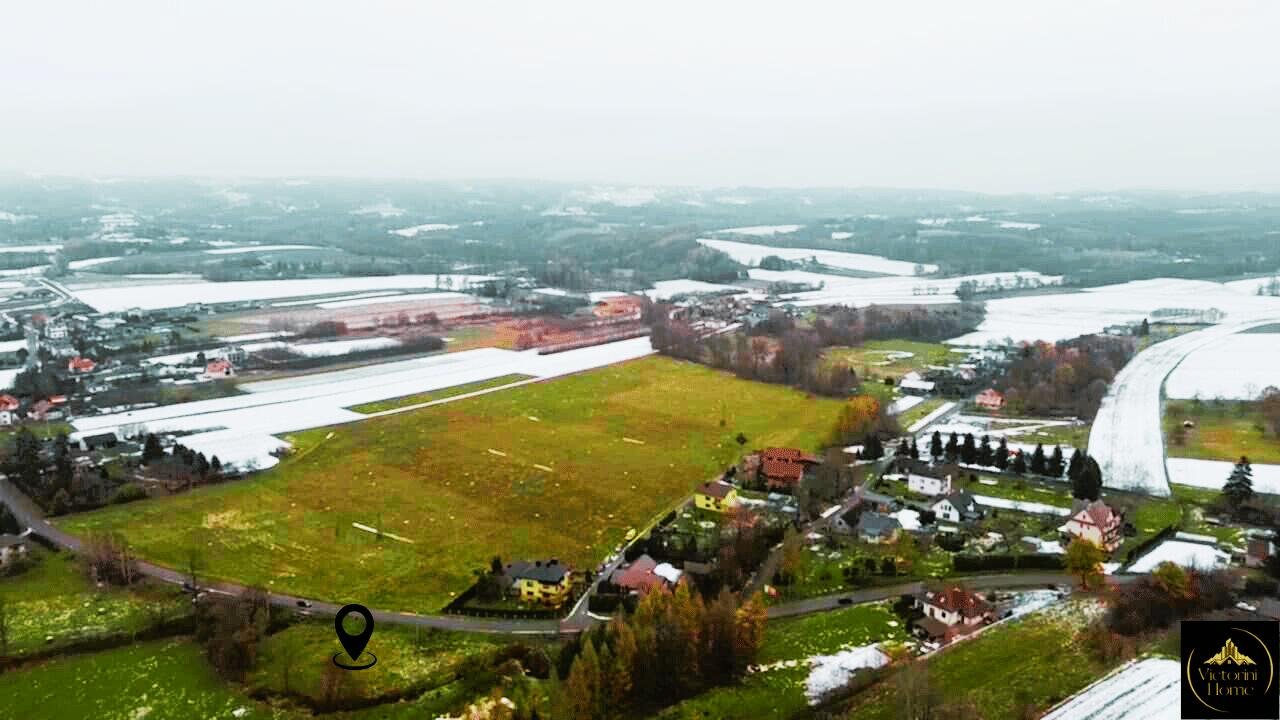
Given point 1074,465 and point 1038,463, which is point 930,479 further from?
point 1074,465

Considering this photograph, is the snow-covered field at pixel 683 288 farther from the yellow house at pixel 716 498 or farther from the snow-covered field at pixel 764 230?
the snow-covered field at pixel 764 230

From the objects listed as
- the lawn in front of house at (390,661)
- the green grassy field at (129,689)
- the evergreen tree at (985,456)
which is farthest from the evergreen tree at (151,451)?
the evergreen tree at (985,456)

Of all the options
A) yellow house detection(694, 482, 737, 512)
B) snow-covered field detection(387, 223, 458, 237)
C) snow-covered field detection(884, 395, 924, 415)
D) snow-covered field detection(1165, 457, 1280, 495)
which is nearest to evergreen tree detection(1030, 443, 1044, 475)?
snow-covered field detection(1165, 457, 1280, 495)

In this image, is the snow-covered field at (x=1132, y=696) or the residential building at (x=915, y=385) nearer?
the snow-covered field at (x=1132, y=696)

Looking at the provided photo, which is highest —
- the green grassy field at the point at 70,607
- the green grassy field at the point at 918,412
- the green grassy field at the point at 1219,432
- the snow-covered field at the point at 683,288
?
the snow-covered field at the point at 683,288

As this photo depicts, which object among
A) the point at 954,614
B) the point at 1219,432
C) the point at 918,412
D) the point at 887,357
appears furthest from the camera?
the point at 887,357

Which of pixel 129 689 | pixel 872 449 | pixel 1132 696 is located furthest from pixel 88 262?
pixel 1132 696

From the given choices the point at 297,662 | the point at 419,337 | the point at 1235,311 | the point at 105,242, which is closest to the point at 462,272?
the point at 419,337
